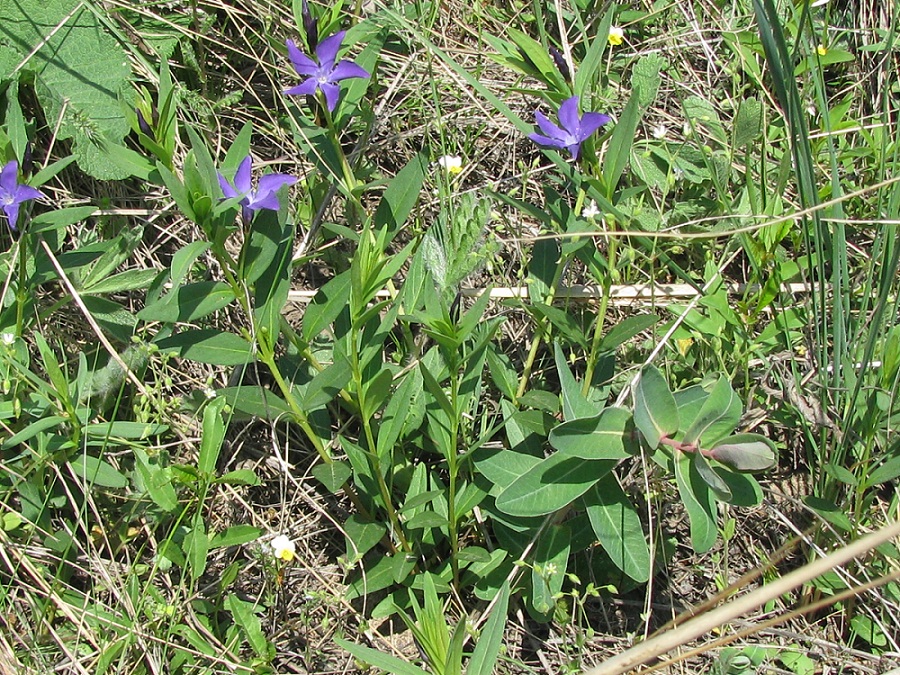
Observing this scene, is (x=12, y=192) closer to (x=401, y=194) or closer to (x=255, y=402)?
(x=255, y=402)

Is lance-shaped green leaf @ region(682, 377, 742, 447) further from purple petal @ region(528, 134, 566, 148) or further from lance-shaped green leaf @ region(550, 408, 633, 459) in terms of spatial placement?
purple petal @ region(528, 134, 566, 148)

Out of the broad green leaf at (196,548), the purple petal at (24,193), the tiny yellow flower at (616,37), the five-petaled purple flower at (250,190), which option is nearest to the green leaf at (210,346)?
the five-petaled purple flower at (250,190)

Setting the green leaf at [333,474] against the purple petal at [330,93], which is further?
the purple petal at [330,93]

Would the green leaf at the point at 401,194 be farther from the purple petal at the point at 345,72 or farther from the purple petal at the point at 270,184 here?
the purple petal at the point at 270,184

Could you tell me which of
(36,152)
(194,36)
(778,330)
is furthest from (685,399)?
(36,152)

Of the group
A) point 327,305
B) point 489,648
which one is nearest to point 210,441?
point 327,305

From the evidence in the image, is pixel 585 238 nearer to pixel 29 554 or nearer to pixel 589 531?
pixel 589 531
